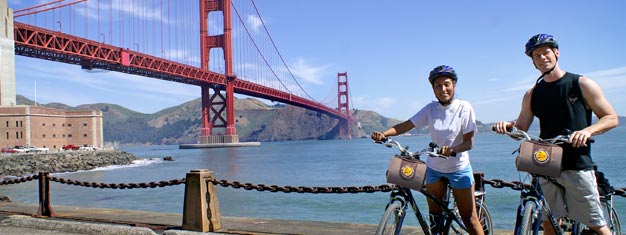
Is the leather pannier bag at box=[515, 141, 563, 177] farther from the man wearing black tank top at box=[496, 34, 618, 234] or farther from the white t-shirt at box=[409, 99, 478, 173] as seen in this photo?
the white t-shirt at box=[409, 99, 478, 173]

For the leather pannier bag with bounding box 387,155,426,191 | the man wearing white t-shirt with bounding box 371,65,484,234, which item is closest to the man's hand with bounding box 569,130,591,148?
the man wearing white t-shirt with bounding box 371,65,484,234

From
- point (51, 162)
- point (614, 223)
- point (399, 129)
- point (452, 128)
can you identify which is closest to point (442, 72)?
point (452, 128)

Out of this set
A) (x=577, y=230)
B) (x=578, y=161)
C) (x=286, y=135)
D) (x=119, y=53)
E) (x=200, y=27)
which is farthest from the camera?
(x=286, y=135)

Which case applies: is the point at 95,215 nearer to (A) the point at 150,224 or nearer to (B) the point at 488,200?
(A) the point at 150,224

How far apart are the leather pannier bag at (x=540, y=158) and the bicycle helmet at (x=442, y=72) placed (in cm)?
54

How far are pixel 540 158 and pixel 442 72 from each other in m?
0.67

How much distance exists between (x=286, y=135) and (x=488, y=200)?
15034cm

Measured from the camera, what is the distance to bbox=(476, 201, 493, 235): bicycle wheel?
3.30 m

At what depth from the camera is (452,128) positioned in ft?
10.0

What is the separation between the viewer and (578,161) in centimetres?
271

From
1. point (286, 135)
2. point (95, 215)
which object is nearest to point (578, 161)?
point (95, 215)

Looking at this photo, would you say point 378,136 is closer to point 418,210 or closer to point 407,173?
point 407,173

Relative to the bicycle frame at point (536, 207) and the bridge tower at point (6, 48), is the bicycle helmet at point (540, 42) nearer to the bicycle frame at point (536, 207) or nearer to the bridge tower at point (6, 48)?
the bicycle frame at point (536, 207)

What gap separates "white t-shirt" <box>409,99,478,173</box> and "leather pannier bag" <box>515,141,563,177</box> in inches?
13.5
